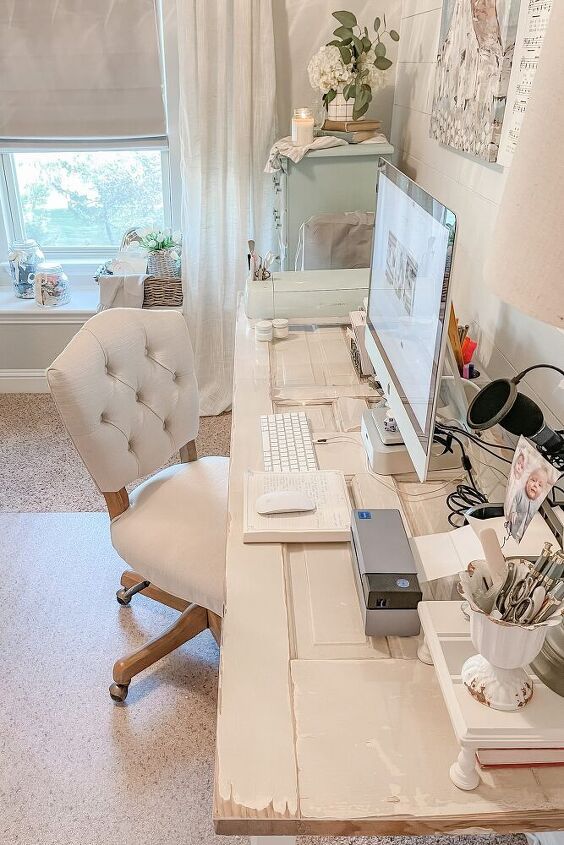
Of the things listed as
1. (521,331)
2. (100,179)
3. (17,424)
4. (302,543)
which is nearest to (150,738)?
(302,543)

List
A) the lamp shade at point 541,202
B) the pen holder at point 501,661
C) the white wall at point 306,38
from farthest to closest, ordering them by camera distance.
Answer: the white wall at point 306,38 → the pen holder at point 501,661 → the lamp shade at point 541,202

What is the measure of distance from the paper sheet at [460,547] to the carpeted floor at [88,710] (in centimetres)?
75

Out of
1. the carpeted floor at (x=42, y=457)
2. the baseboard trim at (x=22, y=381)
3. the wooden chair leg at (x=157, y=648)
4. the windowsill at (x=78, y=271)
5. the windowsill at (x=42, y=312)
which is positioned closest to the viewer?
the wooden chair leg at (x=157, y=648)

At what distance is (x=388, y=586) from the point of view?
97cm

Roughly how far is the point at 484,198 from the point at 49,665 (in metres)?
1.67

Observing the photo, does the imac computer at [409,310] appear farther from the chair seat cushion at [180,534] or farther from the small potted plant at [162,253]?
the small potted plant at [162,253]

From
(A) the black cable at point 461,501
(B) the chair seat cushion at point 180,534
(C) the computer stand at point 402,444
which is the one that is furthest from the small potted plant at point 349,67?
(A) the black cable at point 461,501

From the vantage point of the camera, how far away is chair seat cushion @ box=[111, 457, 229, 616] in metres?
1.54

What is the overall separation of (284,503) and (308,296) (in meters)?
1.04

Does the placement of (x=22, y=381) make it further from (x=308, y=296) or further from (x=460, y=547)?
(x=460, y=547)

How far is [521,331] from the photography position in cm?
152

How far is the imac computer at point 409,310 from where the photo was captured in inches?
40.3

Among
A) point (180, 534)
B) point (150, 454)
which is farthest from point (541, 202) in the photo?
point (150, 454)

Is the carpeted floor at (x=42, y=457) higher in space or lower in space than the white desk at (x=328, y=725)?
lower
